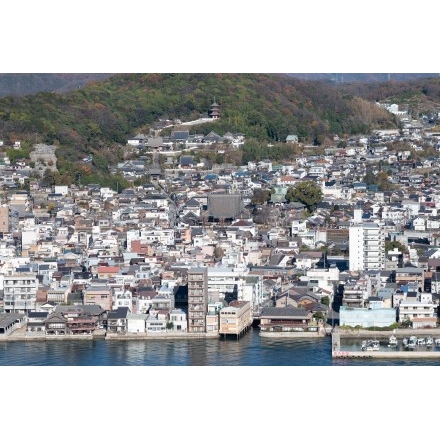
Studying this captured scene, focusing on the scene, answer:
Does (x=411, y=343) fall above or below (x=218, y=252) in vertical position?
below

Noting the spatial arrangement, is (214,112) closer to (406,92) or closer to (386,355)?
(406,92)

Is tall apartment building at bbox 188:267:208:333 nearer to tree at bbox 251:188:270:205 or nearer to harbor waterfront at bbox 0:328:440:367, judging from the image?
harbor waterfront at bbox 0:328:440:367

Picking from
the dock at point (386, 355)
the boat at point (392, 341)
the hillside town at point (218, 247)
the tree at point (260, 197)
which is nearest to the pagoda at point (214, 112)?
the hillside town at point (218, 247)

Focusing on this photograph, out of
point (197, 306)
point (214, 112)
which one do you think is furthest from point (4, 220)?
point (214, 112)

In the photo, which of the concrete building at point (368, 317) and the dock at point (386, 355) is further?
the concrete building at point (368, 317)

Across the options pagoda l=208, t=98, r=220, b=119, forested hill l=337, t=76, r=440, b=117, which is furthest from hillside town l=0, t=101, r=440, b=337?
forested hill l=337, t=76, r=440, b=117

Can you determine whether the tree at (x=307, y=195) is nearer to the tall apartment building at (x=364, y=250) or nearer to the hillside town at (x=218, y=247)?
the hillside town at (x=218, y=247)
